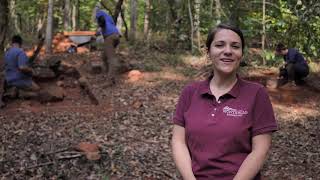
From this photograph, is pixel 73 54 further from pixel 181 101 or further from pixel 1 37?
pixel 181 101

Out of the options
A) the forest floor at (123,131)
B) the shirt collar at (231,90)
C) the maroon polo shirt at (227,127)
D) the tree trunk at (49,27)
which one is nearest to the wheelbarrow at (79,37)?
the tree trunk at (49,27)

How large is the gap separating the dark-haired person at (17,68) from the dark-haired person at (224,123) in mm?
7236

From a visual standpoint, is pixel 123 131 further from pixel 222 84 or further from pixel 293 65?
pixel 222 84

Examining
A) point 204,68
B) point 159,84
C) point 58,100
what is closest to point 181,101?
point 58,100

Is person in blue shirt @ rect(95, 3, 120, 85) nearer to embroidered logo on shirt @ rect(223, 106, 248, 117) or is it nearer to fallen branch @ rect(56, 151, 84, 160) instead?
fallen branch @ rect(56, 151, 84, 160)

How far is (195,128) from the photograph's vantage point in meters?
2.23

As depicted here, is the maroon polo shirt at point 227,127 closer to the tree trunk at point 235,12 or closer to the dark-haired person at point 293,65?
the dark-haired person at point 293,65

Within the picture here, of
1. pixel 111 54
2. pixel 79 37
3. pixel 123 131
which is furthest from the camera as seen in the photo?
pixel 79 37

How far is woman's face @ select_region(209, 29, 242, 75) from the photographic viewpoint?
88.0 inches

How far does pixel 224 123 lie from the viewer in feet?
7.04

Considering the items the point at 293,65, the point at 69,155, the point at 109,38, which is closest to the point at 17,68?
the point at 109,38

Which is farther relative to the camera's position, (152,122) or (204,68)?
(204,68)

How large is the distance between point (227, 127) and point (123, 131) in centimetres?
521

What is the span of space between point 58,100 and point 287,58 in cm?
503
